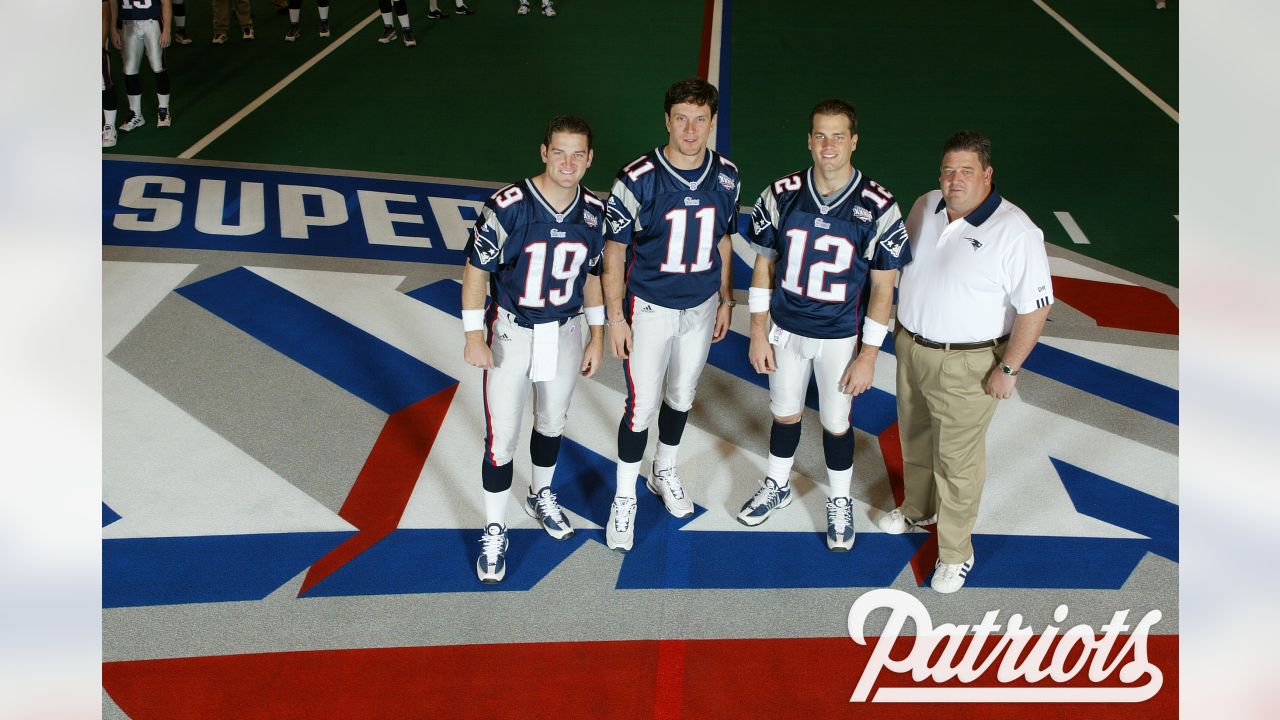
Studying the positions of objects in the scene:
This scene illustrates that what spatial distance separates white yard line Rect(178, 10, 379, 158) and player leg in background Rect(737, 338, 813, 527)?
5.82 meters

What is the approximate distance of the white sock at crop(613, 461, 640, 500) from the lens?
414 centimetres

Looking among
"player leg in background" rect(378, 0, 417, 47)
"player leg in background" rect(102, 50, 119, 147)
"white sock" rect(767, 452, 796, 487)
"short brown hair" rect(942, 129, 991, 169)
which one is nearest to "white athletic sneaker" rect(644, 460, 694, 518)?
"white sock" rect(767, 452, 796, 487)

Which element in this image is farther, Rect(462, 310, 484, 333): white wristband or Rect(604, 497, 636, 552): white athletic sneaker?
Rect(604, 497, 636, 552): white athletic sneaker

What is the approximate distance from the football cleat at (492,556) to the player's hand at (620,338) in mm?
811

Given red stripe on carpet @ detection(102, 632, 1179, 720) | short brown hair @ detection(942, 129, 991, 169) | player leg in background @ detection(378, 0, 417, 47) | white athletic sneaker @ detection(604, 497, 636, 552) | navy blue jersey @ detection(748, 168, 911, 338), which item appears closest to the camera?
red stripe on carpet @ detection(102, 632, 1179, 720)

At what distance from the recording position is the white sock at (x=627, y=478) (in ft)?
13.6

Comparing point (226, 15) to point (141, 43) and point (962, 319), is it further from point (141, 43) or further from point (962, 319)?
point (962, 319)

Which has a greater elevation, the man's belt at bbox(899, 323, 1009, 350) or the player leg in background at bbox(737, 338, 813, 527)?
the man's belt at bbox(899, 323, 1009, 350)

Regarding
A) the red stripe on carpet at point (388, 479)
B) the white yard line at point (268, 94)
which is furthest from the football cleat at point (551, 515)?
the white yard line at point (268, 94)

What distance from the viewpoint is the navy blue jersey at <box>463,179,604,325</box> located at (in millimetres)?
3525

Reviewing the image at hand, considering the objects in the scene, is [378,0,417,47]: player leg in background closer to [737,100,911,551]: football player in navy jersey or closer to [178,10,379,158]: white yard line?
[178,10,379,158]: white yard line

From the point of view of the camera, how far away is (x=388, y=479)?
4539 millimetres

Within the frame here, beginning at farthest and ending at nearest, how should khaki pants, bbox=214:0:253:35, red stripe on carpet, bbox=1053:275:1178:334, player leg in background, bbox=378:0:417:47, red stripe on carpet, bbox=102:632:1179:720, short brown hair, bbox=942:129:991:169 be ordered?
player leg in background, bbox=378:0:417:47
khaki pants, bbox=214:0:253:35
red stripe on carpet, bbox=1053:275:1178:334
short brown hair, bbox=942:129:991:169
red stripe on carpet, bbox=102:632:1179:720

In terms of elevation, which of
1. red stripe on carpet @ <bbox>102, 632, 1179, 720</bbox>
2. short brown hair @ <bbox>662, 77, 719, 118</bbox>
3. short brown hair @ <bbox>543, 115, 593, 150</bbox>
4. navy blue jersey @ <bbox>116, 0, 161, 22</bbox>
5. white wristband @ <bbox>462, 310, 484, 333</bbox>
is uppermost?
navy blue jersey @ <bbox>116, 0, 161, 22</bbox>
